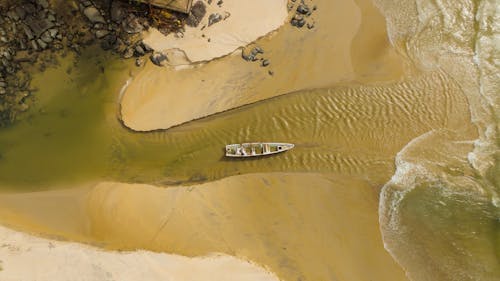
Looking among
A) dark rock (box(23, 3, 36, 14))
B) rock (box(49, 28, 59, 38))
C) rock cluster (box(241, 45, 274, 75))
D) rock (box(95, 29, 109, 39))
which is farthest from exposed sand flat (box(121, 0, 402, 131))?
dark rock (box(23, 3, 36, 14))

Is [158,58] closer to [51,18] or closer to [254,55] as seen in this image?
[254,55]

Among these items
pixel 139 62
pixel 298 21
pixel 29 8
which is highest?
pixel 298 21

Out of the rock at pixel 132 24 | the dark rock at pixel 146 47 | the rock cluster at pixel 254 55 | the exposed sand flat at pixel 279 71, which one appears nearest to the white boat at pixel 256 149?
the exposed sand flat at pixel 279 71

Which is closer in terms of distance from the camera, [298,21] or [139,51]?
[139,51]

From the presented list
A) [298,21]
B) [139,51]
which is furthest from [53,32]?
[298,21]

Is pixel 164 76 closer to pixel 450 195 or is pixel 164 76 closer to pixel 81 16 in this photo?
pixel 81 16

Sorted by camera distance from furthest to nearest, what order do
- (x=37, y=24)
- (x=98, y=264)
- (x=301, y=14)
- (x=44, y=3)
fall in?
1. (x=301, y=14)
2. (x=37, y=24)
3. (x=44, y=3)
4. (x=98, y=264)

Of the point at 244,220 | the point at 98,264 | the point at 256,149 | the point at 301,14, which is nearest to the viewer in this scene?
the point at 98,264
